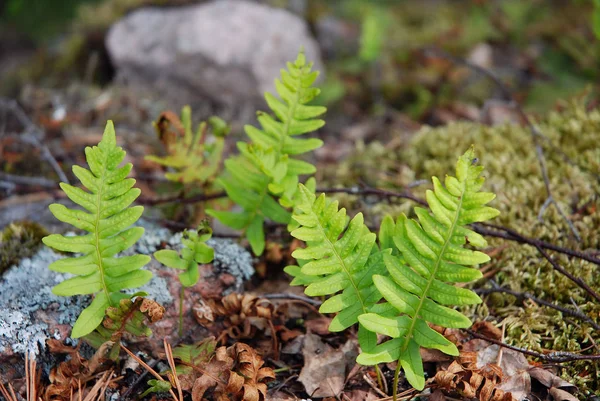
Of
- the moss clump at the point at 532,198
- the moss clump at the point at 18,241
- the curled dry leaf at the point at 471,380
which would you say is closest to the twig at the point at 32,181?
the moss clump at the point at 18,241

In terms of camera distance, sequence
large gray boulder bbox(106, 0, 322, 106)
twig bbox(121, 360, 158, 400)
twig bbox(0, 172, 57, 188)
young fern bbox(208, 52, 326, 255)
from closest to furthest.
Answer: twig bbox(121, 360, 158, 400)
young fern bbox(208, 52, 326, 255)
twig bbox(0, 172, 57, 188)
large gray boulder bbox(106, 0, 322, 106)

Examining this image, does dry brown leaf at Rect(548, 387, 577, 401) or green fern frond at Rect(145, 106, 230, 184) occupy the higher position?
green fern frond at Rect(145, 106, 230, 184)

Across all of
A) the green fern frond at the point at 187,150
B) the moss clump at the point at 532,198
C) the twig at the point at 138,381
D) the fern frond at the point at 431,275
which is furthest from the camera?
the green fern frond at the point at 187,150

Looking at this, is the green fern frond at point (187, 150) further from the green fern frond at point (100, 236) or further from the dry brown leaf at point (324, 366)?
the dry brown leaf at point (324, 366)

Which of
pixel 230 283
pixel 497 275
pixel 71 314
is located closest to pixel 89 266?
pixel 71 314

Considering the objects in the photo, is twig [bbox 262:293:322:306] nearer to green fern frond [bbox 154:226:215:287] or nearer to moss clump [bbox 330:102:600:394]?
green fern frond [bbox 154:226:215:287]

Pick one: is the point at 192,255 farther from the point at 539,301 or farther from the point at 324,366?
the point at 539,301

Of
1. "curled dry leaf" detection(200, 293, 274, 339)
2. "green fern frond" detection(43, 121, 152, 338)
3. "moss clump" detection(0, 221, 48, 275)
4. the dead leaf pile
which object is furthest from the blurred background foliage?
the dead leaf pile

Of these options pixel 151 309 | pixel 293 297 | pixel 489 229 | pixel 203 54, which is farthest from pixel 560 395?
pixel 203 54
